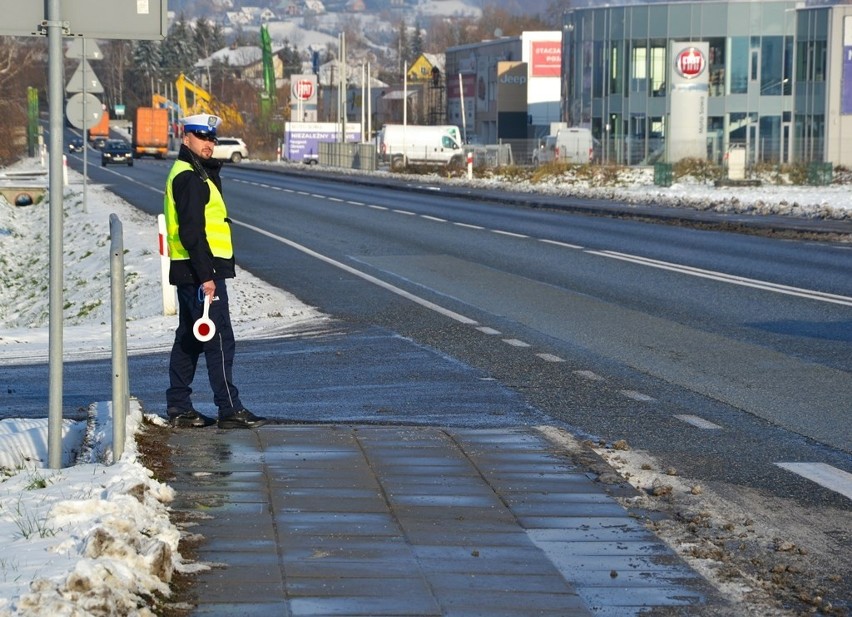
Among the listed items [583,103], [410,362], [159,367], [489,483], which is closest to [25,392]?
[159,367]

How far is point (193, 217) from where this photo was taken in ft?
26.7

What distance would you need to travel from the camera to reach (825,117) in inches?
2931

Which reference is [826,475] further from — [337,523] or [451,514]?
[337,523]

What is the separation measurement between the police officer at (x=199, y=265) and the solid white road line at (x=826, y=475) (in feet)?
9.47

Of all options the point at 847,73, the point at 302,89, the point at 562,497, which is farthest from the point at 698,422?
the point at 302,89

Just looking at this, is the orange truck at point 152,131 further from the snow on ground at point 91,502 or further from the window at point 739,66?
the snow on ground at point 91,502

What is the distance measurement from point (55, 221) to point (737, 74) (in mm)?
74902

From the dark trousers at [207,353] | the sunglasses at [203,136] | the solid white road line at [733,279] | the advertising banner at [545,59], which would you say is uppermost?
the advertising banner at [545,59]

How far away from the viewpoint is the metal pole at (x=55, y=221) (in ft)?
21.3

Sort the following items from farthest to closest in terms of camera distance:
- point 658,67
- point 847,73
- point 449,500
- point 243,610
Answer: point 658,67 < point 847,73 < point 449,500 < point 243,610

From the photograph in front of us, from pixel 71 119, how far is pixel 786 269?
48.8 feet

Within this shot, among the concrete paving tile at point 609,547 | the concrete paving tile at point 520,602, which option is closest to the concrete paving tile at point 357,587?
the concrete paving tile at point 520,602

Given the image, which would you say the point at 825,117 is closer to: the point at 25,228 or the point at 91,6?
the point at 25,228

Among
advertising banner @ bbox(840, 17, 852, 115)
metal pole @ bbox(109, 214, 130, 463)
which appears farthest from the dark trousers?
advertising banner @ bbox(840, 17, 852, 115)
